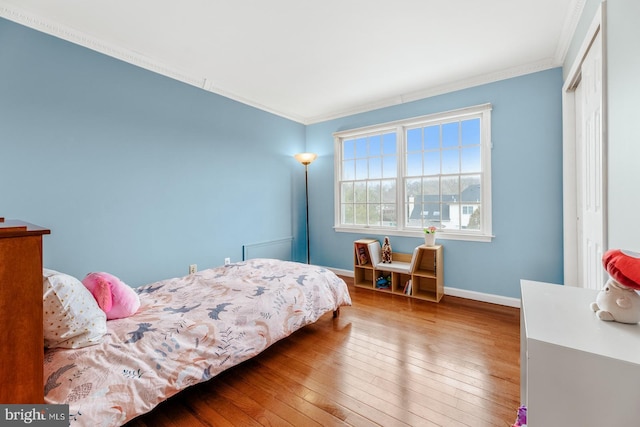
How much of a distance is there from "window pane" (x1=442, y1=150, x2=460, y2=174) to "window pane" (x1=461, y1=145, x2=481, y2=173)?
66 millimetres

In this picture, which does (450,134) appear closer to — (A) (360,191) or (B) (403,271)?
(A) (360,191)

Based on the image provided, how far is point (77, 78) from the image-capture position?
229cm

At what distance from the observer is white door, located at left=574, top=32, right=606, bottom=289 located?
1679 millimetres

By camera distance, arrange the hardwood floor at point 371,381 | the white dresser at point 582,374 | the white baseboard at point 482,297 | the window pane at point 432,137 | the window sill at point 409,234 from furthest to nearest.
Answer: the window pane at point 432,137, the window sill at point 409,234, the white baseboard at point 482,297, the hardwood floor at point 371,381, the white dresser at point 582,374

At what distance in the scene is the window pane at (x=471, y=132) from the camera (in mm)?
3232

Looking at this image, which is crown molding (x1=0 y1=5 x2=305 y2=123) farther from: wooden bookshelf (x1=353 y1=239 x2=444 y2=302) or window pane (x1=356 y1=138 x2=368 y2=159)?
wooden bookshelf (x1=353 y1=239 x2=444 y2=302)

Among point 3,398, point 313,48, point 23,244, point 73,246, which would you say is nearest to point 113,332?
point 3,398

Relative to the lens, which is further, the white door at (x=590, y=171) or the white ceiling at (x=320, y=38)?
the white ceiling at (x=320, y=38)

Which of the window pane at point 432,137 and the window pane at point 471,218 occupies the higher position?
the window pane at point 432,137

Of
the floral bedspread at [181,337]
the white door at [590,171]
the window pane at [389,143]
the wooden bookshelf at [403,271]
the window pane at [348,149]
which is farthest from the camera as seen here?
the window pane at [348,149]

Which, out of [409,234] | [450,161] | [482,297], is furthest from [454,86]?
[482,297]

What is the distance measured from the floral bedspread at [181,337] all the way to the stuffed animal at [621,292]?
5.85 ft

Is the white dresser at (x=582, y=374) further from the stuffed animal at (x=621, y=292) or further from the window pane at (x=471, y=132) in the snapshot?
the window pane at (x=471, y=132)

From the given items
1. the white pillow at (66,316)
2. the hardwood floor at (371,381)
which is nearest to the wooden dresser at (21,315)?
the white pillow at (66,316)
